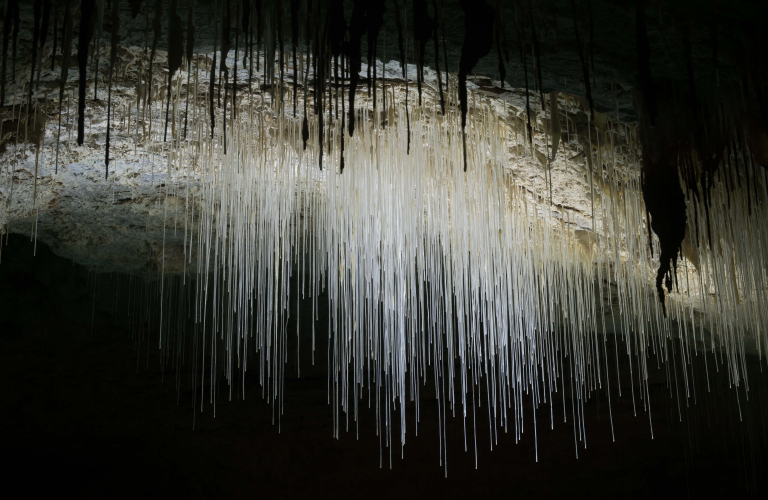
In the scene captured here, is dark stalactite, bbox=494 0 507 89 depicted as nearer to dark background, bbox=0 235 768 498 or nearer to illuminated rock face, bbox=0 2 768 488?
illuminated rock face, bbox=0 2 768 488

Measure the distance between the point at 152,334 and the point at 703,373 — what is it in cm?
612

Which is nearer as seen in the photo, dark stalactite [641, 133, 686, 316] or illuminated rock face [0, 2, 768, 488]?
illuminated rock face [0, 2, 768, 488]

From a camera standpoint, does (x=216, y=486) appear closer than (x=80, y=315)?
No

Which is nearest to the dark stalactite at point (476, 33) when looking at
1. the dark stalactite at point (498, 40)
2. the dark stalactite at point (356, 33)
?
the dark stalactite at point (498, 40)

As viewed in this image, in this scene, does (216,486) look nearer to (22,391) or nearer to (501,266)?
(22,391)

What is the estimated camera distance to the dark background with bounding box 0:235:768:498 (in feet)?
17.4

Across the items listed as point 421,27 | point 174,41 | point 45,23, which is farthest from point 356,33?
point 45,23

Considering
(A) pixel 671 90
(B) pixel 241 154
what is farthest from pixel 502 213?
(B) pixel 241 154

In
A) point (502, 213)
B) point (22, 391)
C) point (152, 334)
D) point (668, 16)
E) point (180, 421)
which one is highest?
point (668, 16)

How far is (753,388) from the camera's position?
639cm

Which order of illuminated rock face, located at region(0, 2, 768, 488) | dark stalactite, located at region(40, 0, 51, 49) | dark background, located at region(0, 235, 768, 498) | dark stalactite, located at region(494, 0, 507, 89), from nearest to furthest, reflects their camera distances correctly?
1. dark stalactite, located at region(40, 0, 51, 49)
2. dark stalactite, located at region(494, 0, 507, 89)
3. illuminated rock face, located at region(0, 2, 768, 488)
4. dark background, located at region(0, 235, 768, 498)

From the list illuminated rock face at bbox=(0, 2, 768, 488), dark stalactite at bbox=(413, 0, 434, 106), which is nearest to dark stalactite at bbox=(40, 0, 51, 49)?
illuminated rock face at bbox=(0, 2, 768, 488)

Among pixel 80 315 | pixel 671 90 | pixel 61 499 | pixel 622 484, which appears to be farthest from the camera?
pixel 622 484

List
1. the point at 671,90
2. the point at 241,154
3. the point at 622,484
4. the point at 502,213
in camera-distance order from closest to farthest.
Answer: the point at 671,90 < the point at 241,154 < the point at 502,213 < the point at 622,484
